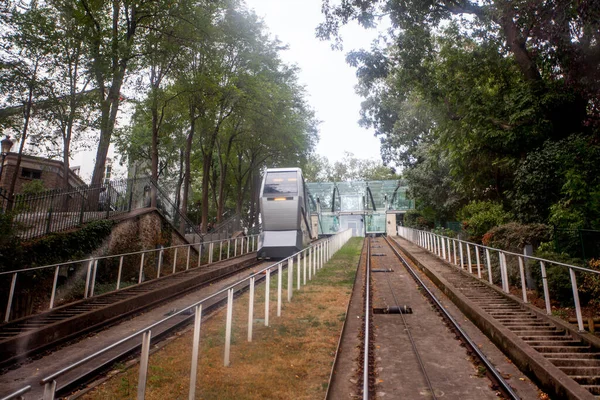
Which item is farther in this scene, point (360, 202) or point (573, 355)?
point (360, 202)

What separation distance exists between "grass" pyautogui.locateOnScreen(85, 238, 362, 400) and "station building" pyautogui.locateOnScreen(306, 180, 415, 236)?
41317 mm

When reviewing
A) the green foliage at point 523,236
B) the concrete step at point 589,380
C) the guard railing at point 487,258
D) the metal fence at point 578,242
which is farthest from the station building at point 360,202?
the concrete step at point 589,380

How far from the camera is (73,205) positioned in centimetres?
1119

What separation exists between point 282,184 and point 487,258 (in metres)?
9.79

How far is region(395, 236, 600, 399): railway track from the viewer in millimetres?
4359

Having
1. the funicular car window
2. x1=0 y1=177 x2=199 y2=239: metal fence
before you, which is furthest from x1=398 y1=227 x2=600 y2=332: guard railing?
x1=0 y1=177 x2=199 y2=239: metal fence

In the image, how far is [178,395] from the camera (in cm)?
432

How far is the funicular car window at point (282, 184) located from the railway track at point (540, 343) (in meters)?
9.68

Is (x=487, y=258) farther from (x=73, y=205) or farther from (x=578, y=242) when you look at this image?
(x=73, y=205)

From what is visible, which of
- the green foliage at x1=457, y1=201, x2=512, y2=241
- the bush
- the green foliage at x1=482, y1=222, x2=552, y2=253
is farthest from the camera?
the green foliage at x1=457, y1=201, x2=512, y2=241

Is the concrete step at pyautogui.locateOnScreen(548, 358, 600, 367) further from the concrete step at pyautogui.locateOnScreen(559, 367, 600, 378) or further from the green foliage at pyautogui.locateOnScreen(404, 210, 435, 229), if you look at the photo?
the green foliage at pyautogui.locateOnScreen(404, 210, 435, 229)

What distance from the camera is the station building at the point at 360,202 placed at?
4959 cm

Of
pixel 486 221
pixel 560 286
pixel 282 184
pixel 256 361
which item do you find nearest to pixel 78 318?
pixel 256 361

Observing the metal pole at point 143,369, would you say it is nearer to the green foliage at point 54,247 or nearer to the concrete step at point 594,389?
the concrete step at point 594,389
